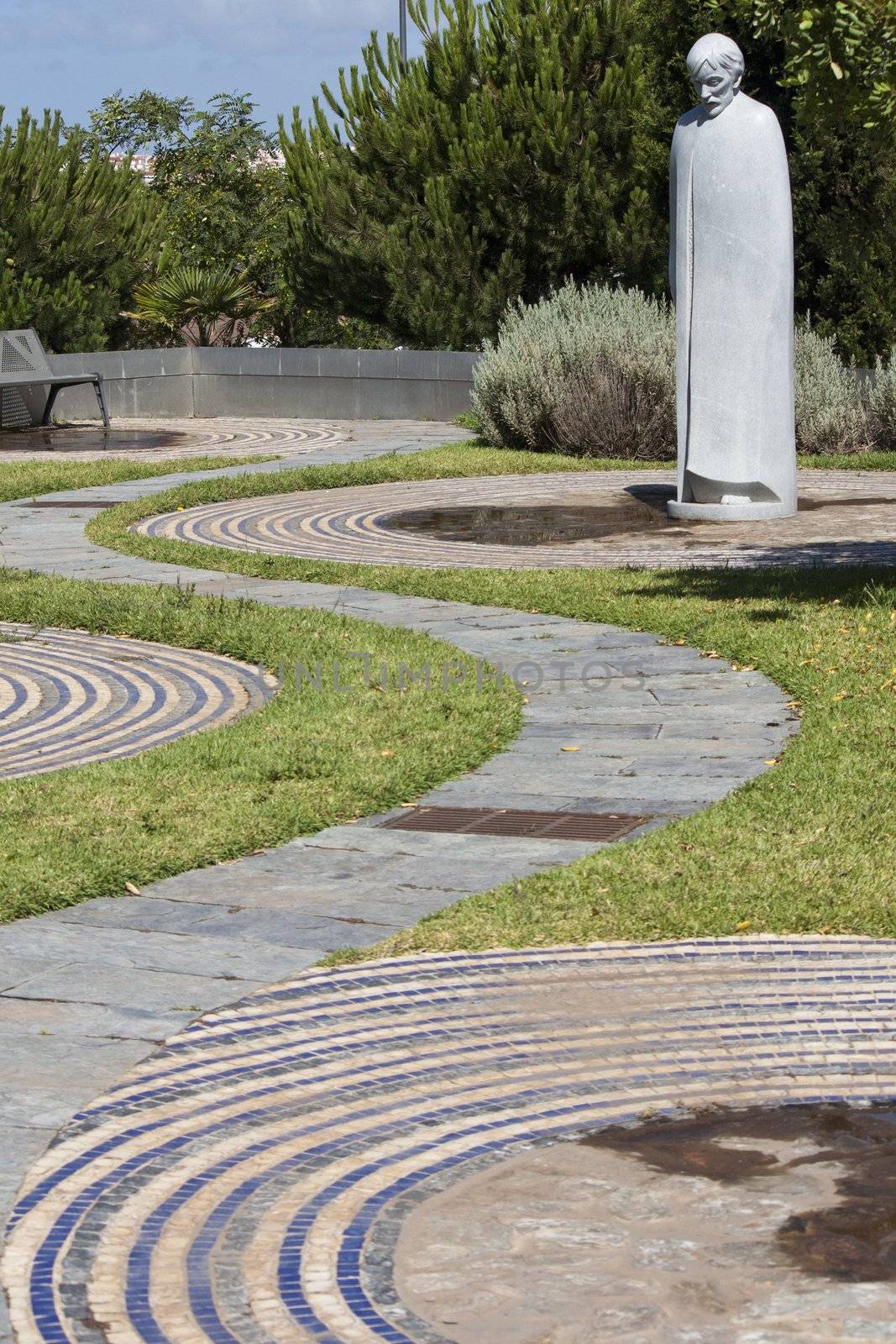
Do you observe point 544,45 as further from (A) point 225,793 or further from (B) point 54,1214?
(B) point 54,1214

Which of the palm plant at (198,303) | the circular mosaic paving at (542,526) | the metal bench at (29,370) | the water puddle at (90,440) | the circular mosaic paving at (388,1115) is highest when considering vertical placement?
the palm plant at (198,303)

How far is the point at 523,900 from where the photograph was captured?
17.5 ft

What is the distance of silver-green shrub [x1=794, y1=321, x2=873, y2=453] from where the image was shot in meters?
19.0

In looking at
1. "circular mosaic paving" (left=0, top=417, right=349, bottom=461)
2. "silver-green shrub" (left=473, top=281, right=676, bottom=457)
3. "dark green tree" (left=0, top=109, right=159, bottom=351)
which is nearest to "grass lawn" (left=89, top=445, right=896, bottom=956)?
"silver-green shrub" (left=473, top=281, right=676, bottom=457)

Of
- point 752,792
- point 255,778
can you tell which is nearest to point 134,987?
point 255,778

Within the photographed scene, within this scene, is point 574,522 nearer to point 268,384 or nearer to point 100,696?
point 100,696

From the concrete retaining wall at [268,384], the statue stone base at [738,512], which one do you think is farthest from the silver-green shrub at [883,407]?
the concrete retaining wall at [268,384]

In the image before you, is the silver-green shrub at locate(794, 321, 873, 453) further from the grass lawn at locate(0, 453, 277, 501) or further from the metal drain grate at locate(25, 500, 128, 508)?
the metal drain grate at locate(25, 500, 128, 508)

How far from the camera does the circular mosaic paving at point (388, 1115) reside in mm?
3082

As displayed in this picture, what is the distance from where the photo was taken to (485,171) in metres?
25.8

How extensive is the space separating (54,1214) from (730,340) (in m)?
11.3

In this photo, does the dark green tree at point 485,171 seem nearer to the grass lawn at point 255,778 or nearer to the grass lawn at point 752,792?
the grass lawn at point 752,792

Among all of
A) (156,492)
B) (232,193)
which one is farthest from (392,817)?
(232,193)

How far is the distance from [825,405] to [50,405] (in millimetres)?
10361
